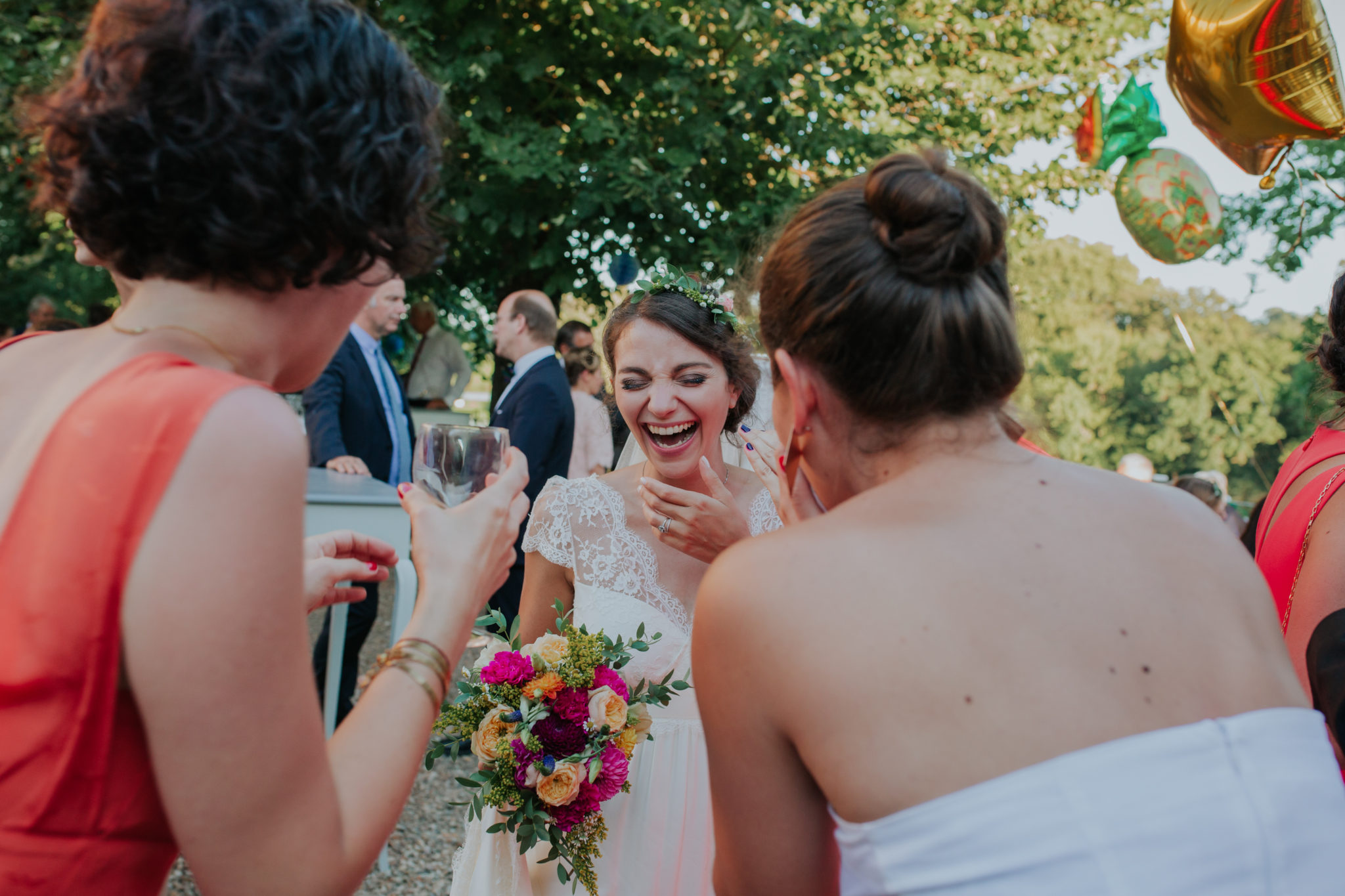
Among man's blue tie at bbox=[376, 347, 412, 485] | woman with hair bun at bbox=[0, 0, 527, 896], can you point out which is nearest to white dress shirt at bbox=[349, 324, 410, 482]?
man's blue tie at bbox=[376, 347, 412, 485]

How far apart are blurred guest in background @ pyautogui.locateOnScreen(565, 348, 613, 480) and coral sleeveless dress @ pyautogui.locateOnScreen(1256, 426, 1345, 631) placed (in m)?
5.24

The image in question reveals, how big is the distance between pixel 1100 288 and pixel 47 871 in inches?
1765

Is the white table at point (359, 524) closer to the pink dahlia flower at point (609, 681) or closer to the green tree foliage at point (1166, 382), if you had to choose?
the pink dahlia flower at point (609, 681)

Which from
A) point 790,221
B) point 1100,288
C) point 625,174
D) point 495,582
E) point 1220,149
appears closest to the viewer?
point 495,582

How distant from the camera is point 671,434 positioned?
284 cm

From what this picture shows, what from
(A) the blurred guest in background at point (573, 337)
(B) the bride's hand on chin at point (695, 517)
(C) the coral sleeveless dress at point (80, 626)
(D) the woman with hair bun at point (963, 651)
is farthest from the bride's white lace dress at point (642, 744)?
(A) the blurred guest in background at point (573, 337)

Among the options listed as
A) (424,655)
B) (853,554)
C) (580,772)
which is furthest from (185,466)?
(580,772)

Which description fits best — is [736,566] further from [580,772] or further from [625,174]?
[625,174]

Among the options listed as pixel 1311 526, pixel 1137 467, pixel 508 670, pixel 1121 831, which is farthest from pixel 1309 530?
pixel 1137 467

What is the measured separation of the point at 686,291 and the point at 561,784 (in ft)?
4.98

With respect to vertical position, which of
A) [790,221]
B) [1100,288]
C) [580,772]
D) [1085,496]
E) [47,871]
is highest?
[790,221]

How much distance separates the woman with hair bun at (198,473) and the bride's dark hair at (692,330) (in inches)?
63.8

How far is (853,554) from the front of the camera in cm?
123

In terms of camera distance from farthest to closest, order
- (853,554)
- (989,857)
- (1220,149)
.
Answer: (1220,149) < (853,554) < (989,857)
